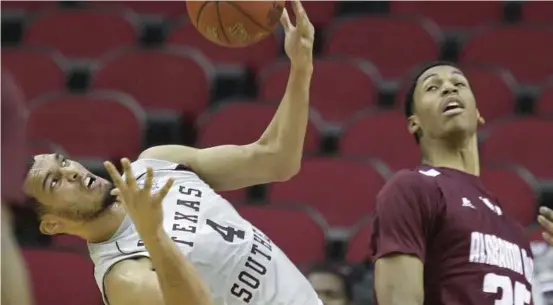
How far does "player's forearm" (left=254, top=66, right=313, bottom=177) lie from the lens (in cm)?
348

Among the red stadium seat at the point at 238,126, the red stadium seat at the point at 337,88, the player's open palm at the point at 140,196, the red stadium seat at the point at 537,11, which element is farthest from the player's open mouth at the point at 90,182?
the red stadium seat at the point at 537,11

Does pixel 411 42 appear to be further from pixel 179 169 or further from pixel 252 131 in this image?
pixel 179 169

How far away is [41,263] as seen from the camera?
492 cm

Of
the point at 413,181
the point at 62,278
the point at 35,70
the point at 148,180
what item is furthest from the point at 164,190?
the point at 35,70

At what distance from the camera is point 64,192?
3395 millimetres

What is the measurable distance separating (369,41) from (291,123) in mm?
3091

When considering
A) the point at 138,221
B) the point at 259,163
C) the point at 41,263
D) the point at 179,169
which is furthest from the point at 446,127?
the point at 41,263

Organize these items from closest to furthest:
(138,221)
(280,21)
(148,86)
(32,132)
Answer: (138,221), (280,21), (32,132), (148,86)

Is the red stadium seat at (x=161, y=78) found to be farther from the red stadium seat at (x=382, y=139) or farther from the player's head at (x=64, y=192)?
the player's head at (x=64, y=192)

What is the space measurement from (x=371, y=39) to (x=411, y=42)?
25cm

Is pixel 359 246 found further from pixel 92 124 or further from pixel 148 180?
pixel 148 180

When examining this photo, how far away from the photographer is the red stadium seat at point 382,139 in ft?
18.5

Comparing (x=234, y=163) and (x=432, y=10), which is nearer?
(x=234, y=163)

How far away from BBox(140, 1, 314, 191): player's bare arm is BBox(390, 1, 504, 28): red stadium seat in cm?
350
